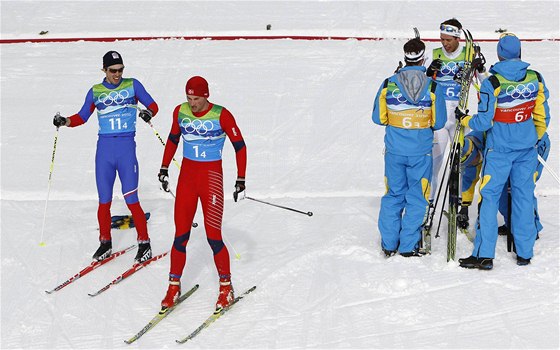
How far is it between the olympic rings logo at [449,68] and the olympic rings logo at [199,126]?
2682 mm

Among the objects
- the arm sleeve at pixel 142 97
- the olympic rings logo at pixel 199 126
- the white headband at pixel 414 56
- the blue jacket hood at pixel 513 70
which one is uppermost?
the white headband at pixel 414 56

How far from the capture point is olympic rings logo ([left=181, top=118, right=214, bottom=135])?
6.83 meters

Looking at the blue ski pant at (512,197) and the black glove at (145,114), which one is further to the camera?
the black glove at (145,114)

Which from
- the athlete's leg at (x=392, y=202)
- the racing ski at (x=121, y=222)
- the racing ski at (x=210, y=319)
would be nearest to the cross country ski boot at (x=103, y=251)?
the racing ski at (x=121, y=222)

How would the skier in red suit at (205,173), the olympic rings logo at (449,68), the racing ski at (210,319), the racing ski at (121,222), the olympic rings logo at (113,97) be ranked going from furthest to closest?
the racing ski at (121,222)
the olympic rings logo at (449,68)
the olympic rings logo at (113,97)
the skier in red suit at (205,173)
the racing ski at (210,319)

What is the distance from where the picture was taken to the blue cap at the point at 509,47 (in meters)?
7.03

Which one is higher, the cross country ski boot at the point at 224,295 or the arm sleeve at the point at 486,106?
the arm sleeve at the point at 486,106

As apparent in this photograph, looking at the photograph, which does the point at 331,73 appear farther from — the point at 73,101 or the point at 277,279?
the point at 277,279

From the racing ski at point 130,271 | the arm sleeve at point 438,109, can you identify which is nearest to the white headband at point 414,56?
the arm sleeve at point 438,109

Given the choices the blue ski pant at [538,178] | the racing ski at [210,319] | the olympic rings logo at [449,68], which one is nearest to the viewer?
the racing ski at [210,319]

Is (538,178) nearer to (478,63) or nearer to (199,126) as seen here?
(478,63)

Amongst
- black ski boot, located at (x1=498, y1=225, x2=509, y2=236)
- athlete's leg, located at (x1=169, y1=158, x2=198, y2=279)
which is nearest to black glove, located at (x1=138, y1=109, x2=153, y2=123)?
athlete's leg, located at (x1=169, y1=158, x2=198, y2=279)

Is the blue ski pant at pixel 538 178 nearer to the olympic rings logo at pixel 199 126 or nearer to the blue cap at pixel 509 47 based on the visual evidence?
the blue cap at pixel 509 47

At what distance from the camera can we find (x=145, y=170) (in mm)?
10805
